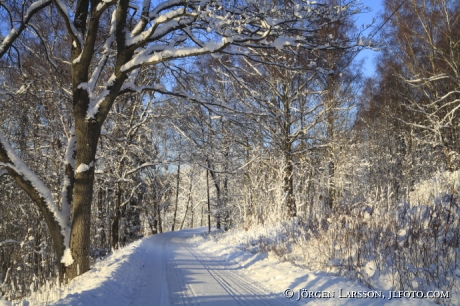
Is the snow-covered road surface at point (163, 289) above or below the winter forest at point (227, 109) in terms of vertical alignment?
below

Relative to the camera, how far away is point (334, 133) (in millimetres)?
13609

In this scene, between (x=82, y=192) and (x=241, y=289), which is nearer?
(x=241, y=289)

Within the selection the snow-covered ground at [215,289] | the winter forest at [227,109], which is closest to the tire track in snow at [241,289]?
the snow-covered ground at [215,289]

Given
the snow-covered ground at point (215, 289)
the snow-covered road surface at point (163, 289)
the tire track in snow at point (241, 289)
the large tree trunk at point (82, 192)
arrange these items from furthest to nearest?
the large tree trunk at point (82, 192), the tire track in snow at point (241, 289), the snow-covered road surface at point (163, 289), the snow-covered ground at point (215, 289)

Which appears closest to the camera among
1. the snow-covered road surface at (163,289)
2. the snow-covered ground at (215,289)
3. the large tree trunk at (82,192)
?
the snow-covered ground at (215,289)

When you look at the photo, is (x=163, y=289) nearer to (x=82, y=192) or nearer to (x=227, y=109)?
(x=82, y=192)

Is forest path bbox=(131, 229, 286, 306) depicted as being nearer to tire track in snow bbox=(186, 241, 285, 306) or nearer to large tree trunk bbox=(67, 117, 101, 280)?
tire track in snow bbox=(186, 241, 285, 306)

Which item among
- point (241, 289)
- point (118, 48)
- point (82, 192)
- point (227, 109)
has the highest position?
point (118, 48)

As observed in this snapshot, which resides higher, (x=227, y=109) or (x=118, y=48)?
(x=118, y=48)

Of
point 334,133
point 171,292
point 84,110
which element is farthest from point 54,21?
point 334,133

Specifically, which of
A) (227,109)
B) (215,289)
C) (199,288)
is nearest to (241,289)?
(215,289)

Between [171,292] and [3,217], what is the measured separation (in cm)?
998

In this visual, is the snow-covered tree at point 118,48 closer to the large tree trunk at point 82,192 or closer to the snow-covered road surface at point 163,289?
the large tree trunk at point 82,192

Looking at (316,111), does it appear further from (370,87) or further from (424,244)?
(370,87)
